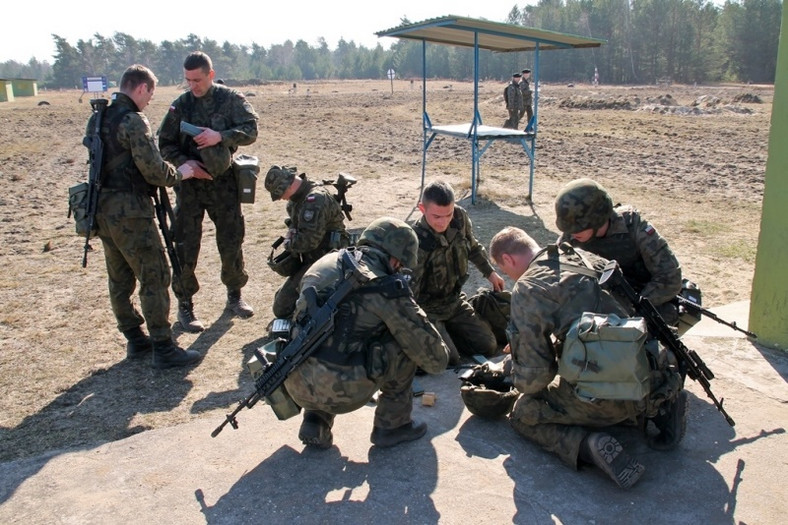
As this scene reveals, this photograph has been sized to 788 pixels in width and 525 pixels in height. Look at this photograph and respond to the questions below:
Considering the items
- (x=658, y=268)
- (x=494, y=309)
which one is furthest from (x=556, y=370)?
(x=494, y=309)

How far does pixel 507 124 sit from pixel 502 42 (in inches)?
379

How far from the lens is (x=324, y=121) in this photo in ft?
77.0

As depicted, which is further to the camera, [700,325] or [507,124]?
[507,124]

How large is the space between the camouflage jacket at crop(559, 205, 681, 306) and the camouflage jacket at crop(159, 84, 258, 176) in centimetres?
291

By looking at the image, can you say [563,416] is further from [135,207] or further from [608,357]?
[135,207]

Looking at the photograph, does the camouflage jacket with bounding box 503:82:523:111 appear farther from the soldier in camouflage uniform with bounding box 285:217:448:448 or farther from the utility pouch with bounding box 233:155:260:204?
the soldier in camouflage uniform with bounding box 285:217:448:448

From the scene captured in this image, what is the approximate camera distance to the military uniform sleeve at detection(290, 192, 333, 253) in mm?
5117

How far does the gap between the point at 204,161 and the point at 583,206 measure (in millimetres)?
3085

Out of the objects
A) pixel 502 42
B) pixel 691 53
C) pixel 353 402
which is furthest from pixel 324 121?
pixel 691 53

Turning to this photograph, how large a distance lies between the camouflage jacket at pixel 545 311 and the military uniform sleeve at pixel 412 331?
403mm

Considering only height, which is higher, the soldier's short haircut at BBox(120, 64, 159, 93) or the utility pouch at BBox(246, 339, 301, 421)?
the soldier's short haircut at BBox(120, 64, 159, 93)

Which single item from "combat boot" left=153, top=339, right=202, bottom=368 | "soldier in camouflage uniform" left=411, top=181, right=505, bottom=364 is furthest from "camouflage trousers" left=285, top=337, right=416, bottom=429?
"combat boot" left=153, top=339, right=202, bottom=368

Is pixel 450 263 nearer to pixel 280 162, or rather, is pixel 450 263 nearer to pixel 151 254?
pixel 151 254

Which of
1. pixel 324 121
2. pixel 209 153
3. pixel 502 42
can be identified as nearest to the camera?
pixel 209 153
